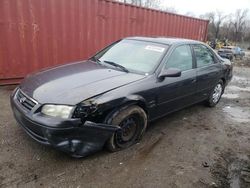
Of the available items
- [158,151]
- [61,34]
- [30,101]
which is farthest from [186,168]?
[61,34]

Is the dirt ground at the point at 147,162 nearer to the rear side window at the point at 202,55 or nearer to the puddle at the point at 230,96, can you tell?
the rear side window at the point at 202,55

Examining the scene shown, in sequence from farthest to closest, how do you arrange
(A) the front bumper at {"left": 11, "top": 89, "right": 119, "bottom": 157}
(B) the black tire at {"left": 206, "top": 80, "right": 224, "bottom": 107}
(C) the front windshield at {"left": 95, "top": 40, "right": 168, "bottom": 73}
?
(B) the black tire at {"left": 206, "top": 80, "right": 224, "bottom": 107} < (C) the front windshield at {"left": 95, "top": 40, "right": 168, "bottom": 73} < (A) the front bumper at {"left": 11, "top": 89, "right": 119, "bottom": 157}

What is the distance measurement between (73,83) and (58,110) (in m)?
0.55

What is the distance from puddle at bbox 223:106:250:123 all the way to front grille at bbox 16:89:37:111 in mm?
4249

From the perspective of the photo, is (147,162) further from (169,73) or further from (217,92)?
(217,92)

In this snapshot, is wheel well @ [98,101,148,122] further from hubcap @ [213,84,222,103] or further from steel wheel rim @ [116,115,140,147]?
hubcap @ [213,84,222,103]

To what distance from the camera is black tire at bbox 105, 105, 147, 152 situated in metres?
3.27

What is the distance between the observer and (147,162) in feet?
10.9

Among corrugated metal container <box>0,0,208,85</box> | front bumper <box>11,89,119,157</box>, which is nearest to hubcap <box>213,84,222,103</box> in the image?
front bumper <box>11,89,119,157</box>

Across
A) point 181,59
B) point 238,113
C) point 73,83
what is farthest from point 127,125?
point 238,113

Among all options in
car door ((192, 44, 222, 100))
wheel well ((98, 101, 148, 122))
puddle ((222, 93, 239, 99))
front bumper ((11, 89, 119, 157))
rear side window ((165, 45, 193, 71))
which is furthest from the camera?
puddle ((222, 93, 239, 99))

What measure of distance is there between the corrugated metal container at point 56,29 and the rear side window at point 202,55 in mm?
3456

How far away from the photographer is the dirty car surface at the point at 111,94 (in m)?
2.89

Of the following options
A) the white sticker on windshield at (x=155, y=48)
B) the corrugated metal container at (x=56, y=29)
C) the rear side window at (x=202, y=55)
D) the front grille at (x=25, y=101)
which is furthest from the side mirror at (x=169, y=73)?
the corrugated metal container at (x=56, y=29)
